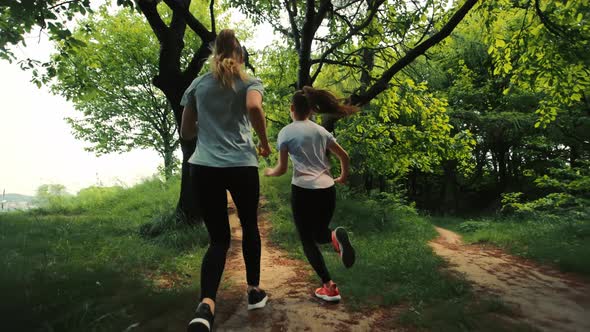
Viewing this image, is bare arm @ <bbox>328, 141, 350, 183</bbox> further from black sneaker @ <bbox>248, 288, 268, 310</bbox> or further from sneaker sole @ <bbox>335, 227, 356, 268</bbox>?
black sneaker @ <bbox>248, 288, 268, 310</bbox>

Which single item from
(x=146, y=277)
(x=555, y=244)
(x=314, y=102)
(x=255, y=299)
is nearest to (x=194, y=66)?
(x=314, y=102)

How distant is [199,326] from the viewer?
2480 millimetres

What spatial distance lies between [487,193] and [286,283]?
2618 cm

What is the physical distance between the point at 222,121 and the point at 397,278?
3227 millimetres

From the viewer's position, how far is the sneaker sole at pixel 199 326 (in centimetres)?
247

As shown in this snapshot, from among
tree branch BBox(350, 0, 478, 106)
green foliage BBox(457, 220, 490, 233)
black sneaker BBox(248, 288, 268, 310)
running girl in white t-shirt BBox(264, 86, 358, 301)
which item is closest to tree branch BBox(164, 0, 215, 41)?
tree branch BBox(350, 0, 478, 106)

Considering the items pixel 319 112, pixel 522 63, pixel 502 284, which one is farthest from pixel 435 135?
pixel 319 112

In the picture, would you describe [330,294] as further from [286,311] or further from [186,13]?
[186,13]

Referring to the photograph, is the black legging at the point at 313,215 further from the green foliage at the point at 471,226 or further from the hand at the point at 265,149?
the green foliage at the point at 471,226

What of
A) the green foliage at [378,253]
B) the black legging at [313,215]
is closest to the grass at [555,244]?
the green foliage at [378,253]

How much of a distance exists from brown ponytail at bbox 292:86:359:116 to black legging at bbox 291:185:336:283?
0.84 m

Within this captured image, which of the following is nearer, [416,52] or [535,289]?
[535,289]

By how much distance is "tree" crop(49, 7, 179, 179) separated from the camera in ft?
65.3

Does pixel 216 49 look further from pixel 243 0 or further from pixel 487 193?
pixel 487 193
